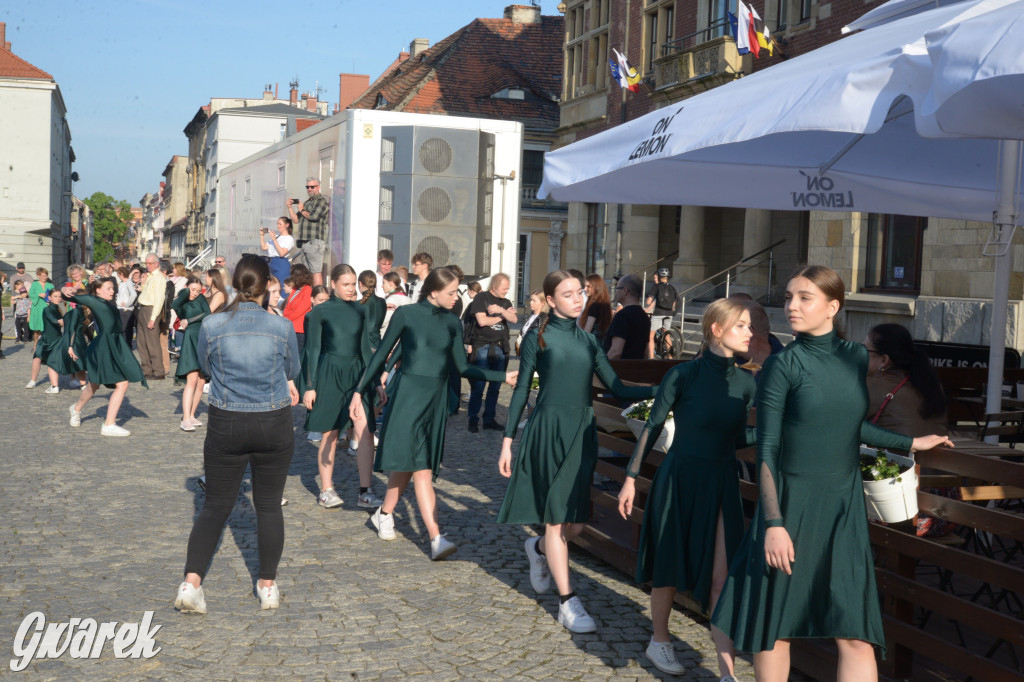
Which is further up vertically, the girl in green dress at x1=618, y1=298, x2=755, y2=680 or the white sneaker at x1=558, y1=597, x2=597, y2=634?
the girl in green dress at x1=618, y1=298, x2=755, y2=680

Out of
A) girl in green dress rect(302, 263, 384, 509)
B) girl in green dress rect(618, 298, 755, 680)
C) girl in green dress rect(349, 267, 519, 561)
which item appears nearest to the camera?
girl in green dress rect(618, 298, 755, 680)

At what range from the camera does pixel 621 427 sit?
6754 mm

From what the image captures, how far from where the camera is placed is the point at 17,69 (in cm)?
6194

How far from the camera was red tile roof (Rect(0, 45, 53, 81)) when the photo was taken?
61.5m

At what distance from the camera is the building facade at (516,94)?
45.6 metres

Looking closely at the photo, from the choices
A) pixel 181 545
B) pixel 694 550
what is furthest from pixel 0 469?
pixel 694 550

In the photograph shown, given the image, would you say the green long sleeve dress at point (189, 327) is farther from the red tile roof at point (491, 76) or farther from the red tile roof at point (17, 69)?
the red tile roof at point (17, 69)

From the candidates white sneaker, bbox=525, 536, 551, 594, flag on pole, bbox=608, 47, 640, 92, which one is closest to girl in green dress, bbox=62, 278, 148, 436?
white sneaker, bbox=525, 536, 551, 594

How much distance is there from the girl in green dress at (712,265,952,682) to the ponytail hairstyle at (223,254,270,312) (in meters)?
2.90

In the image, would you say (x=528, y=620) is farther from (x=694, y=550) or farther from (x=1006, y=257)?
(x=1006, y=257)

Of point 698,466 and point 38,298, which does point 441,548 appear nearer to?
point 698,466

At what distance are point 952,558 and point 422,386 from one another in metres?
3.63

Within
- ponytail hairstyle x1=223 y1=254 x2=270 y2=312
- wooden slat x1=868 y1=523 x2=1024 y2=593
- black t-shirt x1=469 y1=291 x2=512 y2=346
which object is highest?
ponytail hairstyle x1=223 y1=254 x2=270 y2=312

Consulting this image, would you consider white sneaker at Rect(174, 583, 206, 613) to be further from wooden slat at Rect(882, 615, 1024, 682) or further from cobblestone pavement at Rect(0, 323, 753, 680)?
→ wooden slat at Rect(882, 615, 1024, 682)
